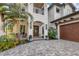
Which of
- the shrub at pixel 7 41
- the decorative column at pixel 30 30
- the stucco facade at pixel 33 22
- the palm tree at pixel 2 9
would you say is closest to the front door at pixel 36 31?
the stucco facade at pixel 33 22

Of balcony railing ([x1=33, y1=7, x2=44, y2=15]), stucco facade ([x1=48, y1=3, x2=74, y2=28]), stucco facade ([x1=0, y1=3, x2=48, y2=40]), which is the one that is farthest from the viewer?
stucco facade ([x1=48, y1=3, x2=74, y2=28])

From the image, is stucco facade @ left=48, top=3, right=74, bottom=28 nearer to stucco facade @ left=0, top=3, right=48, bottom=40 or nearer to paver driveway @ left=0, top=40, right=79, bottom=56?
stucco facade @ left=0, top=3, right=48, bottom=40

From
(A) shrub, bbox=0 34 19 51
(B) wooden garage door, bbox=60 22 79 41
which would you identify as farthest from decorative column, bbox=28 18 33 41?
(B) wooden garage door, bbox=60 22 79 41

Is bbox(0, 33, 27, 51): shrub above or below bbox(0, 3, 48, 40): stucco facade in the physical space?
below

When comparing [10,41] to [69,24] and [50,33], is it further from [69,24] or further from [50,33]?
[69,24]

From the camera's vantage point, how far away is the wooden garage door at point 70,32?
9748 mm

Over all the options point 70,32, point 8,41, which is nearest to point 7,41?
point 8,41

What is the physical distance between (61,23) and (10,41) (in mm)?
5997

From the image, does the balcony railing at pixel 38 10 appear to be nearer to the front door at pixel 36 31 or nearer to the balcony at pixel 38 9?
the balcony at pixel 38 9

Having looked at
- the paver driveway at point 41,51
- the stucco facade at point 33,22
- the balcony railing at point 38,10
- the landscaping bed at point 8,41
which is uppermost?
the balcony railing at point 38,10

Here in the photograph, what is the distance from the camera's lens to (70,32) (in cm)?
1044

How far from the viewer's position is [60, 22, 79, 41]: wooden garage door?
32.0ft

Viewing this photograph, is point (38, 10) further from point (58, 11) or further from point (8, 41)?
point (8, 41)

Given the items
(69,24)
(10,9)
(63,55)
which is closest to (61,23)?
(69,24)
